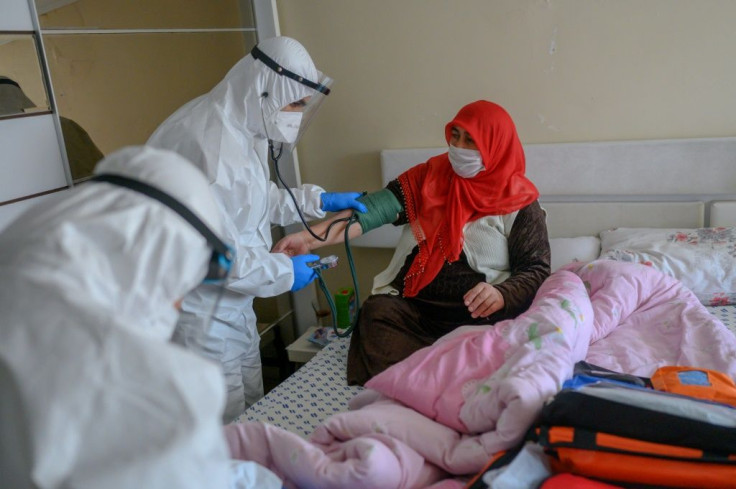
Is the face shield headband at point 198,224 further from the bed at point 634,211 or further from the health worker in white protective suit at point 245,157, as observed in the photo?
the bed at point 634,211

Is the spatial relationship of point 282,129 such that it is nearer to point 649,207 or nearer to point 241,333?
point 241,333

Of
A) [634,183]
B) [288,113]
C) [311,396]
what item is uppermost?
[288,113]

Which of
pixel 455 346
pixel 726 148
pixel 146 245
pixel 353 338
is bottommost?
pixel 353 338

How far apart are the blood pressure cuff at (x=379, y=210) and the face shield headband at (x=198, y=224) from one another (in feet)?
4.51

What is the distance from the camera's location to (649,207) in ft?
7.88

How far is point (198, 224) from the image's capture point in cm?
86

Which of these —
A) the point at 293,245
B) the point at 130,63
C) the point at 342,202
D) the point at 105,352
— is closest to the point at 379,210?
the point at 342,202

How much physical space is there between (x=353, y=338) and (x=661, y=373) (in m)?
0.99

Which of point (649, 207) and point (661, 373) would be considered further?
point (649, 207)

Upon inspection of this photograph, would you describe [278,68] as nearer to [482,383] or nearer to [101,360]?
[482,383]

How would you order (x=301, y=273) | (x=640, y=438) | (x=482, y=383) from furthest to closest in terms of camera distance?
1. (x=301, y=273)
2. (x=482, y=383)
3. (x=640, y=438)

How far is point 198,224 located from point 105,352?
214 mm

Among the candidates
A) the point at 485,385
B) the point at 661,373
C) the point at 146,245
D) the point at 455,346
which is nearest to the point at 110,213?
the point at 146,245

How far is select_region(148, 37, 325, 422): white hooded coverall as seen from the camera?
1.80m
